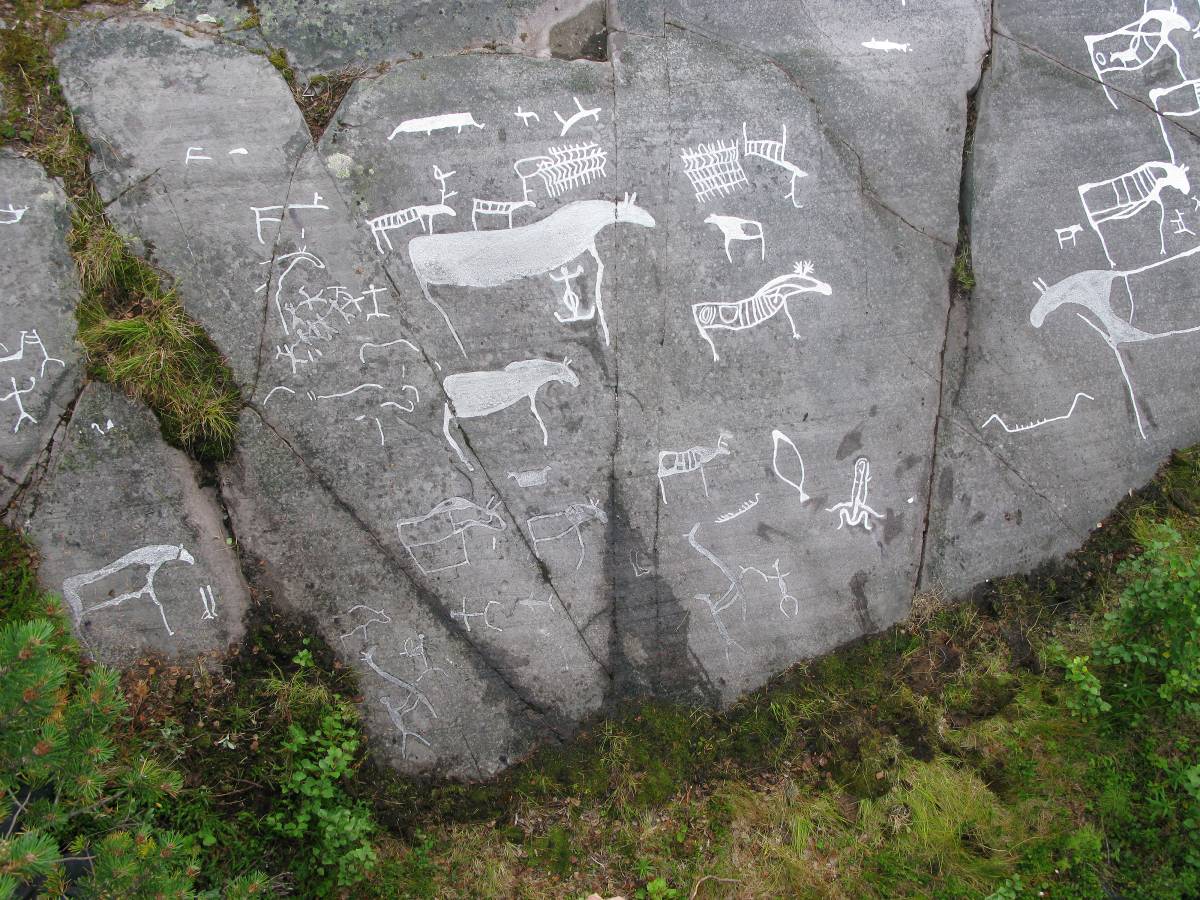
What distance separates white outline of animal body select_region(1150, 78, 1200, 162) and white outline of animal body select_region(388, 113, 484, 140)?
139 inches

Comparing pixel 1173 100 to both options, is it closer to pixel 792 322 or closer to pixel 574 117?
pixel 792 322

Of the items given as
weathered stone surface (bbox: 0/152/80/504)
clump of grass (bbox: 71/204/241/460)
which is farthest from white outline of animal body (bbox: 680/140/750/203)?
weathered stone surface (bbox: 0/152/80/504)

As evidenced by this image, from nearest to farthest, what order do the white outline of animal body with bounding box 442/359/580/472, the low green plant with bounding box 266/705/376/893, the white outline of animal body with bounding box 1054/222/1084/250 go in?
the low green plant with bounding box 266/705/376/893
the white outline of animal body with bounding box 442/359/580/472
the white outline of animal body with bounding box 1054/222/1084/250

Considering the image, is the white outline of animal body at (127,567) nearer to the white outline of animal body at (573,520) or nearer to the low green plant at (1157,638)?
the white outline of animal body at (573,520)

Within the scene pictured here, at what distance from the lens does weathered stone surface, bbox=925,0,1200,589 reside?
12.9 ft

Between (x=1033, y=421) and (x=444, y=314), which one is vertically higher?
(x=444, y=314)

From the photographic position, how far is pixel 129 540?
144 inches

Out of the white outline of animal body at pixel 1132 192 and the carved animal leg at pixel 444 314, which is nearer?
the carved animal leg at pixel 444 314

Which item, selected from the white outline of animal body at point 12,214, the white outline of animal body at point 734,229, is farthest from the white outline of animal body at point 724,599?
the white outline of animal body at point 12,214

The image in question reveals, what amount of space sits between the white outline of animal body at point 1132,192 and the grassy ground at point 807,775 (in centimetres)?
134

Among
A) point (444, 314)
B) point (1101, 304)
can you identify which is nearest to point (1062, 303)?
point (1101, 304)

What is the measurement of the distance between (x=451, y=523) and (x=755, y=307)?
74.2 inches

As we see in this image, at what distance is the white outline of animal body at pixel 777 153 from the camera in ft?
12.5

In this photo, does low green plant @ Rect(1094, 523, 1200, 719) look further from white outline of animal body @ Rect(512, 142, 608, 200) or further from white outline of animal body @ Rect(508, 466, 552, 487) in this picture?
white outline of animal body @ Rect(512, 142, 608, 200)
